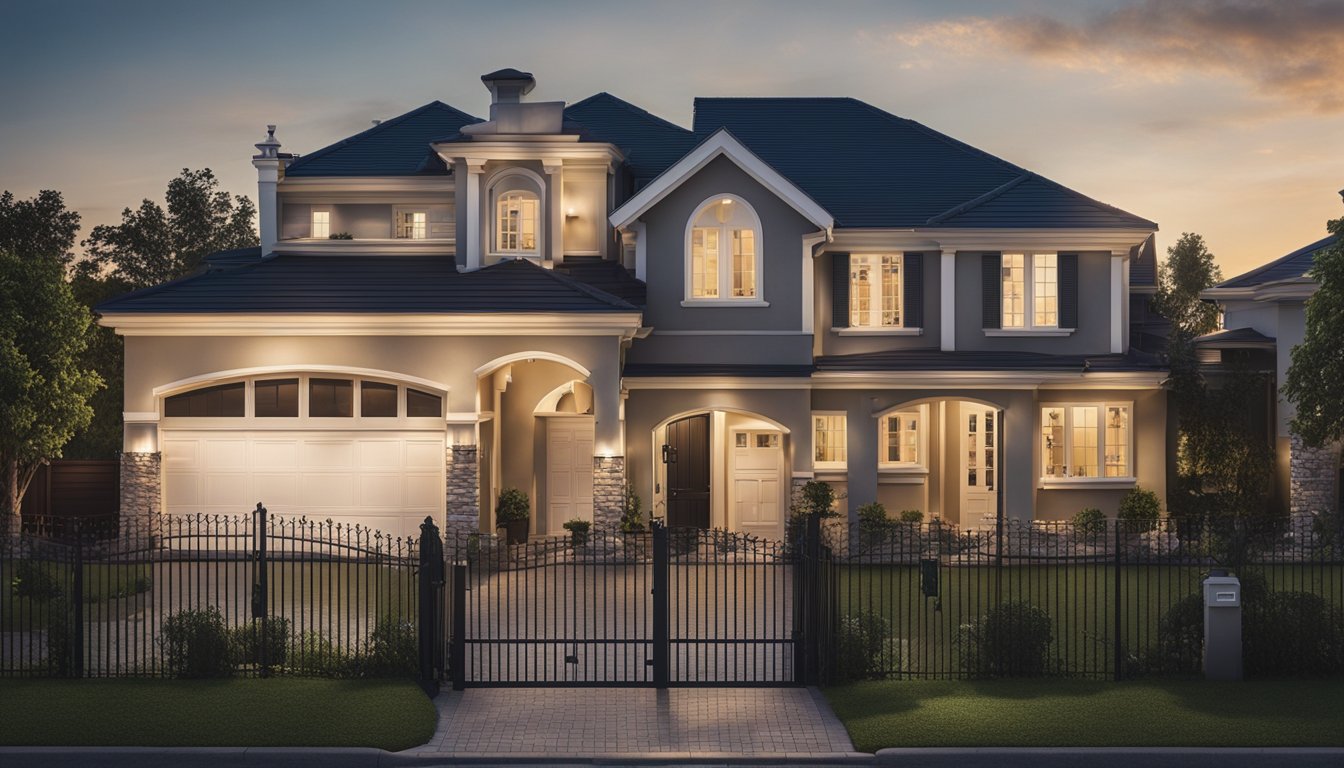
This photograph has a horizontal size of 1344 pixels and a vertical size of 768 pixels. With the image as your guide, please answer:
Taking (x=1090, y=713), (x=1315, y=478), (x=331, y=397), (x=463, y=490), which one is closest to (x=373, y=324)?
(x=331, y=397)

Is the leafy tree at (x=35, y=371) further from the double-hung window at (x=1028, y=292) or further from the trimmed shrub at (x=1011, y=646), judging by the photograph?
the trimmed shrub at (x=1011, y=646)

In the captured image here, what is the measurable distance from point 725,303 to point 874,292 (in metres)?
3.78

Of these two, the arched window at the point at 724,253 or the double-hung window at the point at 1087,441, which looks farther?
the double-hung window at the point at 1087,441

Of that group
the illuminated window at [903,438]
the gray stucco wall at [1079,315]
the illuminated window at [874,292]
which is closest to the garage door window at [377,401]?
the illuminated window at [874,292]

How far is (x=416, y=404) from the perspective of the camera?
2600cm

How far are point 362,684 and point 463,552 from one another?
32.8ft

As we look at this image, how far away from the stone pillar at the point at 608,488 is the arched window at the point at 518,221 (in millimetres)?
6071

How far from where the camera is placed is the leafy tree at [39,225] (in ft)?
163

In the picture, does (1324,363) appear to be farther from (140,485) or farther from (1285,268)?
(140,485)

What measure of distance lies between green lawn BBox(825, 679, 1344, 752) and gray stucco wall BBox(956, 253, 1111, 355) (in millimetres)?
15176

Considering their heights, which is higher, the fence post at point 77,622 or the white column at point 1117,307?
the white column at point 1117,307

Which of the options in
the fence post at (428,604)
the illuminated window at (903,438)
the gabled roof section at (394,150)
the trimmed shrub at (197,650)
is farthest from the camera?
the gabled roof section at (394,150)

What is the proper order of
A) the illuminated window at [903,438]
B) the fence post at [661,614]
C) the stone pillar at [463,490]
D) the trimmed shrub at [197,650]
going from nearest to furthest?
the fence post at [661,614] < the trimmed shrub at [197,650] < the stone pillar at [463,490] < the illuminated window at [903,438]

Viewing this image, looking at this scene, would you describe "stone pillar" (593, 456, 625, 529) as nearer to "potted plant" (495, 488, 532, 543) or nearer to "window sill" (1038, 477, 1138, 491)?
"potted plant" (495, 488, 532, 543)
